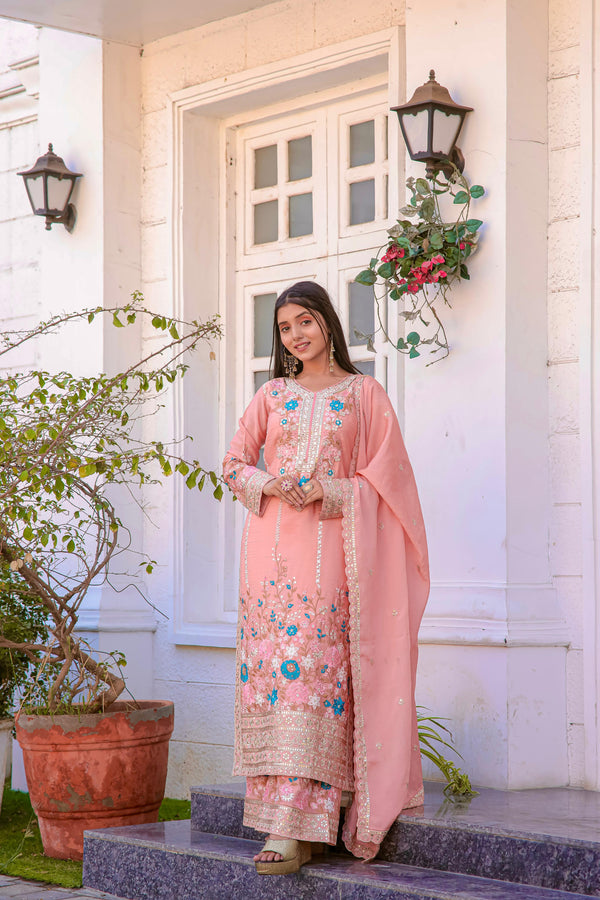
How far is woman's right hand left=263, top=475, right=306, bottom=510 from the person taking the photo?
11.6 ft

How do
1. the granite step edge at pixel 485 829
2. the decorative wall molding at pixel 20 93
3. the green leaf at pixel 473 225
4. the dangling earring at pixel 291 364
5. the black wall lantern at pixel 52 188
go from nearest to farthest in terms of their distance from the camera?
the granite step edge at pixel 485 829 < the dangling earring at pixel 291 364 < the green leaf at pixel 473 225 < the black wall lantern at pixel 52 188 < the decorative wall molding at pixel 20 93

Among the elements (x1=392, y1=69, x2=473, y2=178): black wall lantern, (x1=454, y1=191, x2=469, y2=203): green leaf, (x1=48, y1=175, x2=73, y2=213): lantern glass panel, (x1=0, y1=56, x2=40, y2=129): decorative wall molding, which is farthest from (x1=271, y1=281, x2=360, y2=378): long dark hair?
(x1=0, y1=56, x2=40, y2=129): decorative wall molding

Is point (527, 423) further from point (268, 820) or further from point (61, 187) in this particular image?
point (61, 187)

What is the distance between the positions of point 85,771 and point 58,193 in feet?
9.15

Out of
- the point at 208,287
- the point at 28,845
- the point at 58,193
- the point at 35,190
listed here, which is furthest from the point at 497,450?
the point at 35,190

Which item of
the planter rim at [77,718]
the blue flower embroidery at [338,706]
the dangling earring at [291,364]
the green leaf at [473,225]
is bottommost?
the planter rim at [77,718]

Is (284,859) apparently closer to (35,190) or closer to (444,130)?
(444,130)

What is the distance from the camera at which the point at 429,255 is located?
4.39 metres

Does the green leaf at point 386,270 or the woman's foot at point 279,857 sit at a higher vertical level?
the green leaf at point 386,270

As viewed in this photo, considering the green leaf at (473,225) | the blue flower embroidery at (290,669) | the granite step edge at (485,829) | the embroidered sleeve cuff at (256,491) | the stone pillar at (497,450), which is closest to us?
the granite step edge at (485,829)

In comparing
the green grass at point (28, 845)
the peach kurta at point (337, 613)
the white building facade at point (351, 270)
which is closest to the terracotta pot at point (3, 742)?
the green grass at point (28, 845)

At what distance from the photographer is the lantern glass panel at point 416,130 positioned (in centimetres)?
437

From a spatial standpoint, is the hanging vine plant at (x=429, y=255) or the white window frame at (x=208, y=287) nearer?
the hanging vine plant at (x=429, y=255)

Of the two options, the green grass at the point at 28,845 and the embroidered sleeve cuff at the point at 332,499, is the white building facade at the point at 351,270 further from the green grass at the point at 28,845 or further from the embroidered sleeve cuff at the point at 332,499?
the embroidered sleeve cuff at the point at 332,499
